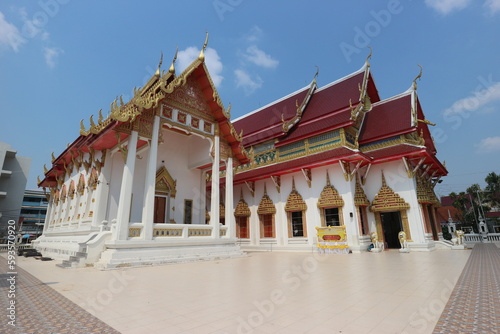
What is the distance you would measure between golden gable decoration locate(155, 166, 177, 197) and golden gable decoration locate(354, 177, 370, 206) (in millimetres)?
7654

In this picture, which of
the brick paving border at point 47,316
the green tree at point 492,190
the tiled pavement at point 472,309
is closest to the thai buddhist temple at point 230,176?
the brick paving border at point 47,316

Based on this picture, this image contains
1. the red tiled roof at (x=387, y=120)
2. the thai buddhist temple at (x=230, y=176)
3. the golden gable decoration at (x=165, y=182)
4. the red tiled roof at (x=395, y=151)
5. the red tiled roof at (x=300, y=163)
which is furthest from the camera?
the red tiled roof at (x=387, y=120)

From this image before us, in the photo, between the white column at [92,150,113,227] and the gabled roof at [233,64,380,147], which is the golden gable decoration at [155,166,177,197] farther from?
the gabled roof at [233,64,380,147]

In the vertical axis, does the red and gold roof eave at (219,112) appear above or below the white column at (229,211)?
above

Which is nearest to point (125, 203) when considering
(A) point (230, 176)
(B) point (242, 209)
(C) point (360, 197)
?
(A) point (230, 176)

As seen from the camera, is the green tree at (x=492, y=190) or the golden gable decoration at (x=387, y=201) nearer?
the golden gable decoration at (x=387, y=201)

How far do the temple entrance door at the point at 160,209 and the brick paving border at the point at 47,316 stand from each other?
562 centimetres

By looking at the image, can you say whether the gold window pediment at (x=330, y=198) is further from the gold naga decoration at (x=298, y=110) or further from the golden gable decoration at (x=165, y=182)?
the golden gable decoration at (x=165, y=182)


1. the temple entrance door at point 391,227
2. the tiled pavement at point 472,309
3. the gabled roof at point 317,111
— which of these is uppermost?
the gabled roof at point 317,111

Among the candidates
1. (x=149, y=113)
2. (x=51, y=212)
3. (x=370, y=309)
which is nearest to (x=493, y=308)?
(x=370, y=309)

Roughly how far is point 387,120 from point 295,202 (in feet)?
20.8

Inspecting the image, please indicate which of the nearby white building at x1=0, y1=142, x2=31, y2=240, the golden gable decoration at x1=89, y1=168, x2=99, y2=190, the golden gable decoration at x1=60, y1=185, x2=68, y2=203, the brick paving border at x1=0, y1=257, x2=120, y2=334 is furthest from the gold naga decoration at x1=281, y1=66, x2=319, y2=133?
the nearby white building at x1=0, y1=142, x2=31, y2=240

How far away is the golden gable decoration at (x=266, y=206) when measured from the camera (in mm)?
13375

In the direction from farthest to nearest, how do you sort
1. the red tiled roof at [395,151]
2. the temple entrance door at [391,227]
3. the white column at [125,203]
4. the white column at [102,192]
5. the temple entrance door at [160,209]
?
1. the temple entrance door at [391,227]
2. the red tiled roof at [395,151]
3. the temple entrance door at [160,209]
4. the white column at [102,192]
5. the white column at [125,203]
